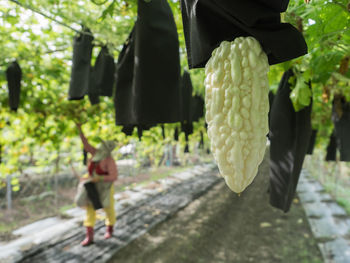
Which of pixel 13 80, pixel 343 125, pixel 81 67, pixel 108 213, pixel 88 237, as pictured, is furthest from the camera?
pixel 108 213

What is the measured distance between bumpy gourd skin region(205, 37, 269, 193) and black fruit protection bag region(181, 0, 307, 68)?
21 millimetres

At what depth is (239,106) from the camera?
0.39 m

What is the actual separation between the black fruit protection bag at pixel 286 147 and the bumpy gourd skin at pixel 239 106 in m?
0.77

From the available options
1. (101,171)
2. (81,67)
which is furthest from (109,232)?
(81,67)

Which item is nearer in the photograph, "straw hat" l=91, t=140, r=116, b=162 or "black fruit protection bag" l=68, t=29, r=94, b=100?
"black fruit protection bag" l=68, t=29, r=94, b=100

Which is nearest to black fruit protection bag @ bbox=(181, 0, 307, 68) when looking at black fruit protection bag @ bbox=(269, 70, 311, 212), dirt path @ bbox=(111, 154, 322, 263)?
black fruit protection bag @ bbox=(269, 70, 311, 212)

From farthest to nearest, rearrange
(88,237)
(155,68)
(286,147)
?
(88,237) < (286,147) < (155,68)

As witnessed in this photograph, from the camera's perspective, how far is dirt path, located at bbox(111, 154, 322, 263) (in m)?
3.18

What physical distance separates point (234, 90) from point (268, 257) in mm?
3411

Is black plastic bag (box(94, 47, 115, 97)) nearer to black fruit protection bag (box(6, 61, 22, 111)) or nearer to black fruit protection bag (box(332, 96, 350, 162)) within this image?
black fruit protection bag (box(6, 61, 22, 111))

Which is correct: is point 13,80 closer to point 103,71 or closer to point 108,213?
point 103,71

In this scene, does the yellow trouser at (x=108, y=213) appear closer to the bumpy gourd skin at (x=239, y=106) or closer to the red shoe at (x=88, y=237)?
the red shoe at (x=88, y=237)

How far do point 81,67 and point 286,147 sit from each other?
4.16 feet

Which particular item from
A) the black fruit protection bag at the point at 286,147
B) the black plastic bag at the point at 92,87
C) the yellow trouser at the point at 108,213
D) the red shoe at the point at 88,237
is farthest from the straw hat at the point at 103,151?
the black fruit protection bag at the point at 286,147
